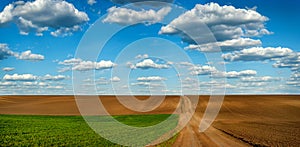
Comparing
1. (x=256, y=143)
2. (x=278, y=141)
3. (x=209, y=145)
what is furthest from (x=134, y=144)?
(x=278, y=141)

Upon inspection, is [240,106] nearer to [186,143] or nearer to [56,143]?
[186,143]

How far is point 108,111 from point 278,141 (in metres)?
57.3

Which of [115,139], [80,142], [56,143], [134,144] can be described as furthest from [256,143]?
[56,143]

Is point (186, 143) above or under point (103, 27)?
under

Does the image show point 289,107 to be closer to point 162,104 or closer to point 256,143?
point 162,104

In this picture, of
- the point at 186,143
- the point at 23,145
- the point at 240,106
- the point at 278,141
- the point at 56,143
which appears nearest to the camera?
the point at 23,145

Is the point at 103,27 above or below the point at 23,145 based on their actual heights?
above

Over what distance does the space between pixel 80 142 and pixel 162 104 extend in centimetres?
7062

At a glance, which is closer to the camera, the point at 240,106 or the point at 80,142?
the point at 80,142

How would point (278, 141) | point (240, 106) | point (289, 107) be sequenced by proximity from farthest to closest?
point (240, 106) → point (289, 107) → point (278, 141)

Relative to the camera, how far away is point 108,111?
80.7 meters

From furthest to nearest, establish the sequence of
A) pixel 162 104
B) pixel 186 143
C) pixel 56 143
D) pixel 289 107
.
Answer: pixel 162 104, pixel 289 107, pixel 186 143, pixel 56 143

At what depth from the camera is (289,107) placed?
79812 millimetres

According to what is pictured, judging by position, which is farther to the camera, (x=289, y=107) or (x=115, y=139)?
(x=289, y=107)
